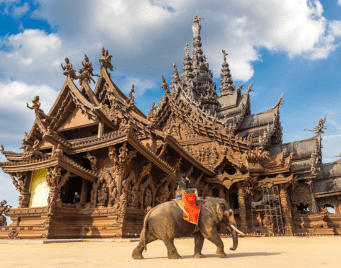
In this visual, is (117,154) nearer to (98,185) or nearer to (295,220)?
(98,185)

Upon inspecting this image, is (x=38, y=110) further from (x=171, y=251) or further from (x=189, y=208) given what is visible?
(x=171, y=251)

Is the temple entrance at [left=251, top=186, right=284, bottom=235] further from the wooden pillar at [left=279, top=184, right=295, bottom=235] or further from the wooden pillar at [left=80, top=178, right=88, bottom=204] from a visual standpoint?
the wooden pillar at [left=80, top=178, right=88, bottom=204]

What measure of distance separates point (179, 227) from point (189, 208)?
1.06 ft

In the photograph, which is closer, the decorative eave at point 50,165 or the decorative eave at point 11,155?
the decorative eave at point 50,165

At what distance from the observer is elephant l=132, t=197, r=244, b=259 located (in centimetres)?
399

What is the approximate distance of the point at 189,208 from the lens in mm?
4160

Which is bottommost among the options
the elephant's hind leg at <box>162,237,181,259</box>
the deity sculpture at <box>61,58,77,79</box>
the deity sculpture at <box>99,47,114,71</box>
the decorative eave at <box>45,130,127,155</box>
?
the elephant's hind leg at <box>162,237,181,259</box>

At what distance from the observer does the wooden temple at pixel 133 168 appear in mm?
9430

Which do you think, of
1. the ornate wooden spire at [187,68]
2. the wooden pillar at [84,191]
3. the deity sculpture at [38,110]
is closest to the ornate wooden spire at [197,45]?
the ornate wooden spire at [187,68]

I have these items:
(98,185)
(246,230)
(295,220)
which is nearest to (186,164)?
(246,230)

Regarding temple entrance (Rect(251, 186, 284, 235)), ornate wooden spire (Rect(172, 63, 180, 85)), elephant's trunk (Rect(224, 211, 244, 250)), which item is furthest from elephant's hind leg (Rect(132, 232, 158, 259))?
ornate wooden spire (Rect(172, 63, 180, 85))

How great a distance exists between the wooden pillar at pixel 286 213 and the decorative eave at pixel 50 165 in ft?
34.7

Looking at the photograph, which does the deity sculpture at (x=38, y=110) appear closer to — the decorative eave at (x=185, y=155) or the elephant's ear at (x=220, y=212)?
the decorative eave at (x=185, y=155)

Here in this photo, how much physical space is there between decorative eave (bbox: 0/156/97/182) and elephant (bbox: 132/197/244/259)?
5758 mm
